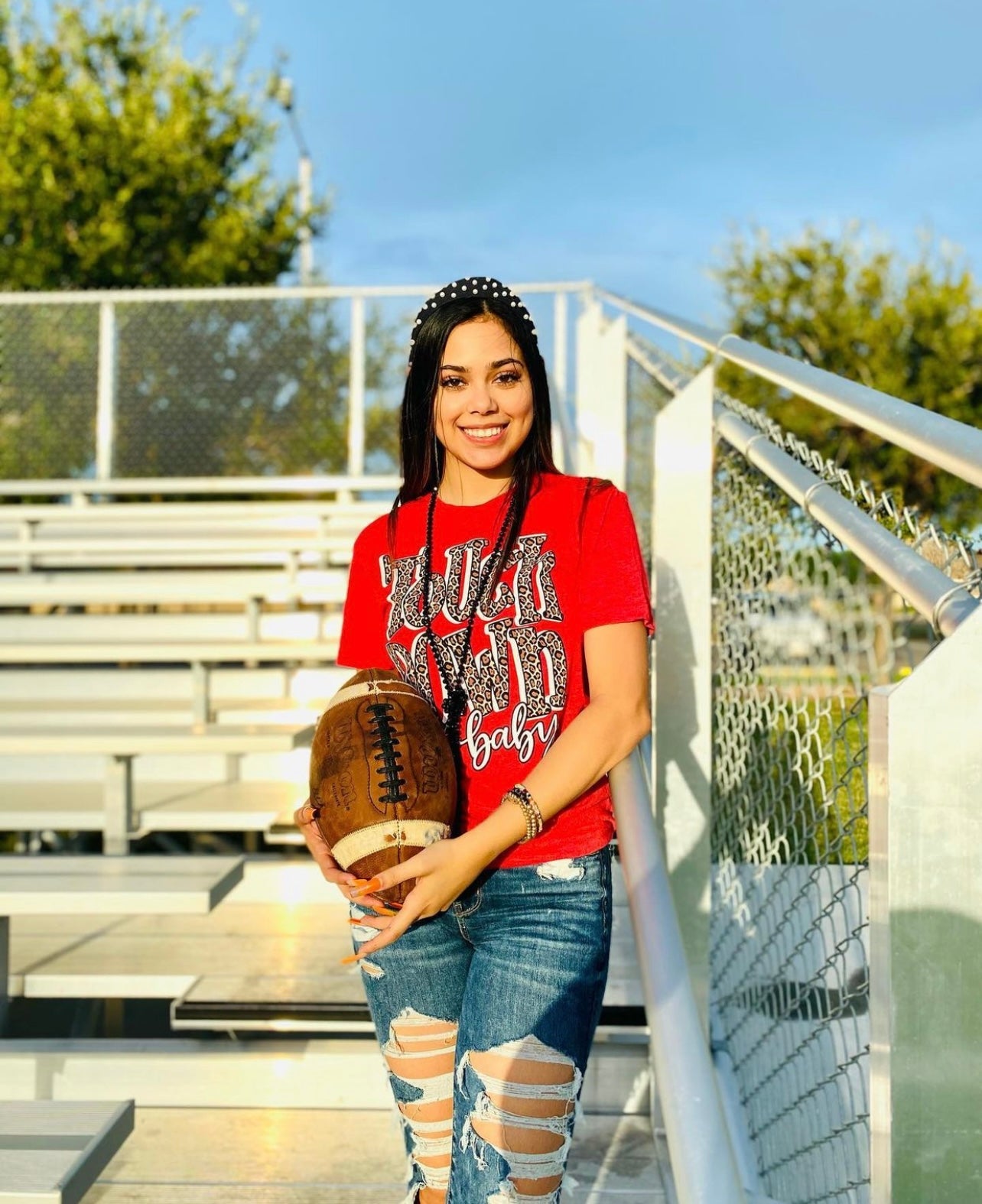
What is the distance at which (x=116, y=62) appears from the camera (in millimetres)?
16281

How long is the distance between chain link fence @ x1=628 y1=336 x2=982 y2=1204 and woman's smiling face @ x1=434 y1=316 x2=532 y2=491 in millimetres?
419

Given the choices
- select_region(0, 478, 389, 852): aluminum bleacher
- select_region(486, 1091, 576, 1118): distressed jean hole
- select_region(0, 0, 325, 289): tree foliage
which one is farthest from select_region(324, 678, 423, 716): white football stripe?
select_region(0, 0, 325, 289): tree foliage

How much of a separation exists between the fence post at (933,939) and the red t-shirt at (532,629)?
75cm

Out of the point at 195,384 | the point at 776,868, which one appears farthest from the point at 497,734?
the point at 195,384

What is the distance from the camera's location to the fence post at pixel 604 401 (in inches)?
139

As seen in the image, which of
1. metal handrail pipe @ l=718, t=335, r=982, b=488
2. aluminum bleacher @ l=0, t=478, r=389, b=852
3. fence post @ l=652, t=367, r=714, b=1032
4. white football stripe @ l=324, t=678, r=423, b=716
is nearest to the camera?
metal handrail pipe @ l=718, t=335, r=982, b=488

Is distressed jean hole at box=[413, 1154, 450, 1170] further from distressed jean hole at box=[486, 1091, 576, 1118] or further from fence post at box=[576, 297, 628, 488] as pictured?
fence post at box=[576, 297, 628, 488]

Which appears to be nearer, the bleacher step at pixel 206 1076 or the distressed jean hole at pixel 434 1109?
the distressed jean hole at pixel 434 1109

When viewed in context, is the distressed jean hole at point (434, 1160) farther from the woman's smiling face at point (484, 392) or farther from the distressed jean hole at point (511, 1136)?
the woman's smiling face at point (484, 392)

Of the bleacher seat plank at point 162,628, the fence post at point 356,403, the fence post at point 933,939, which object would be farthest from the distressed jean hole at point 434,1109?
the fence post at point 356,403

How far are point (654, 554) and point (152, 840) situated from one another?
3.81 m

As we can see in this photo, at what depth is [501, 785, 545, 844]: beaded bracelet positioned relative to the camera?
1486 mm

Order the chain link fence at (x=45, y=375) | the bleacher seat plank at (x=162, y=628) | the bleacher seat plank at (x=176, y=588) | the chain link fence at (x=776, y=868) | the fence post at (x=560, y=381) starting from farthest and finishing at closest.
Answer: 1. the chain link fence at (x=45, y=375)
2. the bleacher seat plank at (x=162, y=628)
3. the bleacher seat plank at (x=176, y=588)
4. the fence post at (x=560, y=381)
5. the chain link fence at (x=776, y=868)

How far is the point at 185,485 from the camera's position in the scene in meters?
7.79
